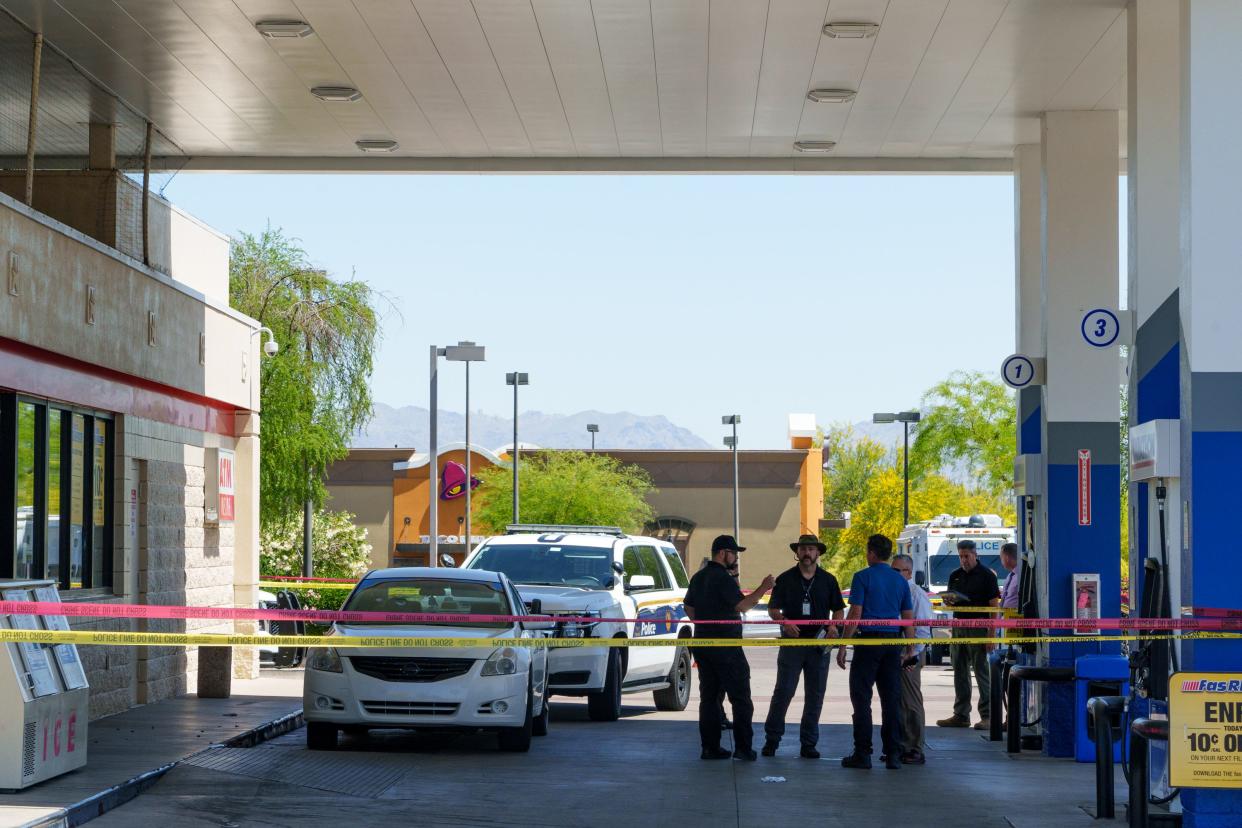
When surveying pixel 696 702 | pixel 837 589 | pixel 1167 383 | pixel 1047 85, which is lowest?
pixel 696 702

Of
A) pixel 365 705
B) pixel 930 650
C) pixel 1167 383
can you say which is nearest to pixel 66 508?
pixel 365 705

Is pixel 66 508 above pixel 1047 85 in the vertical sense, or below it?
below

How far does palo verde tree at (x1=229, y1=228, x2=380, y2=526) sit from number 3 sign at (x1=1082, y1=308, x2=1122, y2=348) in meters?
24.2

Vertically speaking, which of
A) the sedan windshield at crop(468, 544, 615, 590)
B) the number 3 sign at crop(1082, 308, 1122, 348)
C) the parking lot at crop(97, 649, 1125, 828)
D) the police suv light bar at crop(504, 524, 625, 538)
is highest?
the number 3 sign at crop(1082, 308, 1122, 348)

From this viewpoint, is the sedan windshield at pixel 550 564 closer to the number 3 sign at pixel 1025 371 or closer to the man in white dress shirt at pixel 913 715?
the man in white dress shirt at pixel 913 715

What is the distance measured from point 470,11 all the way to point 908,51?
4239 mm

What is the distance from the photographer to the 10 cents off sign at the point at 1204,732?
401 inches

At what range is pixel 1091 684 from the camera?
47.1ft

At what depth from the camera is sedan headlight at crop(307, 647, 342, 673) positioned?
14883 millimetres

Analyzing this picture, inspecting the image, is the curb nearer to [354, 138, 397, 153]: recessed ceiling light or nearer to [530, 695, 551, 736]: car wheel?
[530, 695, 551, 736]: car wheel

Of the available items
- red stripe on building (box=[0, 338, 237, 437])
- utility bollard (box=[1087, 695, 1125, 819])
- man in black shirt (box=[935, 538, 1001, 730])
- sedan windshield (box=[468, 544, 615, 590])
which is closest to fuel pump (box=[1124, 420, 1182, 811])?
utility bollard (box=[1087, 695, 1125, 819])

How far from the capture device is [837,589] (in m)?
15.6

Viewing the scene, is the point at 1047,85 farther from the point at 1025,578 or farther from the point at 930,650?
the point at 930,650

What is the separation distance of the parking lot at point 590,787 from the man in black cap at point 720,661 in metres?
0.29
